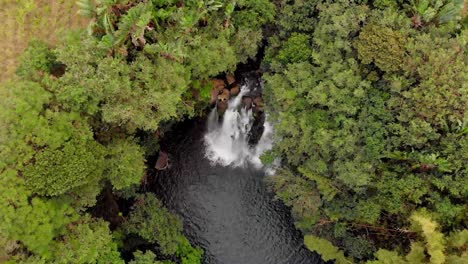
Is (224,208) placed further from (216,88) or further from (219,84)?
(219,84)

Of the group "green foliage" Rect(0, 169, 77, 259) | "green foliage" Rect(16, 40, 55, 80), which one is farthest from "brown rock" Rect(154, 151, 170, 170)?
"green foliage" Rect(16, 40, 55, 80)

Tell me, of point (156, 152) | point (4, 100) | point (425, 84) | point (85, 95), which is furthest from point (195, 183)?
point (425, 84)

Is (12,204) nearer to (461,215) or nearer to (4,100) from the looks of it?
(4,100)

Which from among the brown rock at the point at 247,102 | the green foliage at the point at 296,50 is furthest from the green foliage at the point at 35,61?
the brown rock at the point at 247,102

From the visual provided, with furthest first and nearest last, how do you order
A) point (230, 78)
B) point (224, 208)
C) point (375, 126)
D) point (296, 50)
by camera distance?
point (230, 78) → point (224, 208) → point (296, 50) → point (375, 126)

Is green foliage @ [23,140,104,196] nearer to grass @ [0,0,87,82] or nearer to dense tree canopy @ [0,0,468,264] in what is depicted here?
dense tree canopy @ [0,0,468,264]

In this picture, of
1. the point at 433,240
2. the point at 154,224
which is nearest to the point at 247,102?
the point at 154,224
